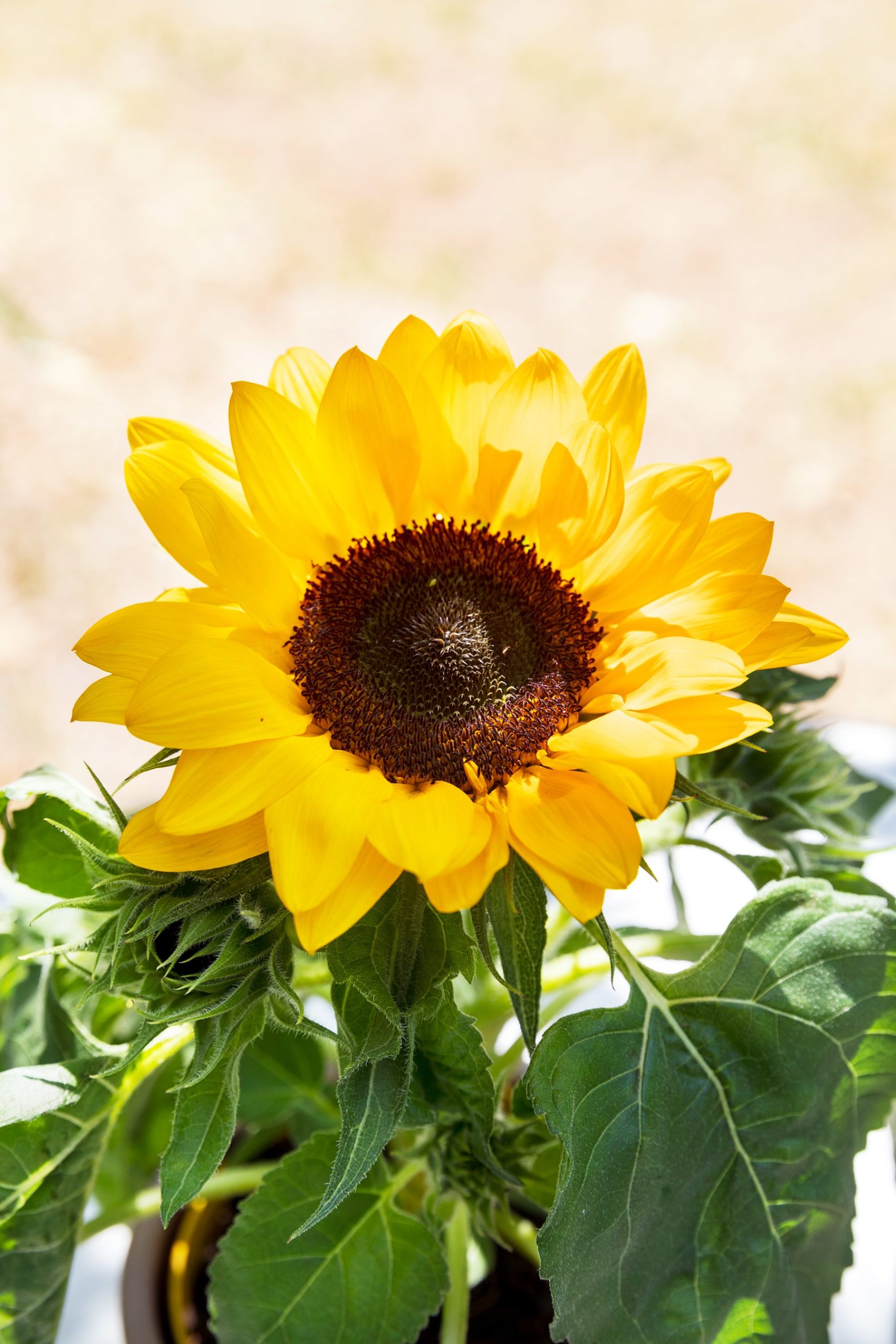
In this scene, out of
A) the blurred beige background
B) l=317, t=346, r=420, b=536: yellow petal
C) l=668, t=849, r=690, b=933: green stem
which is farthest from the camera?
the blurred beige background

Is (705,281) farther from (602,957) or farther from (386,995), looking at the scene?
(386,995)

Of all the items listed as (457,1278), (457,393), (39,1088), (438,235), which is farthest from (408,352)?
(438,235)

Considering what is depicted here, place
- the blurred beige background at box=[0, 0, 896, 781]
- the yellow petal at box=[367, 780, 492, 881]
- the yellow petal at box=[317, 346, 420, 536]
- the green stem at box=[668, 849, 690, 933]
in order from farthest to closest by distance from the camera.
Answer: the blurred beige background at box=[0, 0, 896, 781] < the green stem at box=[668, 849, 690, 933] < the yellow petal at box=[317, 346, 420, 536] < the yellow petal at box=[367, 780, 492, 881]

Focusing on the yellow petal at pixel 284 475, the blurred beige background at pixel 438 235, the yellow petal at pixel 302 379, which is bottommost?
the yellow petal at pixel 284 475

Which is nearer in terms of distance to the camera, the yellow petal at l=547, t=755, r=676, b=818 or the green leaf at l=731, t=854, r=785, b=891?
the yellow petal at l=547, t=755, r=676, b=818

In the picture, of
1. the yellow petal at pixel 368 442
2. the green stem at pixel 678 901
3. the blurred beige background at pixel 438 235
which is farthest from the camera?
the blurred beige background at pixel 438 235

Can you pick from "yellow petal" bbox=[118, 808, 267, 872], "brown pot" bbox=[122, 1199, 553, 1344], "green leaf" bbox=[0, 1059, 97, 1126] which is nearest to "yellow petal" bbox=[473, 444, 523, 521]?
"yellow petal" bbox=[118, 808, 267, 872]

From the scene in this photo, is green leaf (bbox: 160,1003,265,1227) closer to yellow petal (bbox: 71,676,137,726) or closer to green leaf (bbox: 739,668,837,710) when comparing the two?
yellow petal (bbox: 71,676,137,726)

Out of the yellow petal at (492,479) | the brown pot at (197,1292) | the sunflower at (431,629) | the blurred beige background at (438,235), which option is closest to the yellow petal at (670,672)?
the sunflower at (431,629)

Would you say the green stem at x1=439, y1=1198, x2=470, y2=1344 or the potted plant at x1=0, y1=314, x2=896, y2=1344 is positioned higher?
the potted plant at x1=0, y1=314, x2=896, y2=1344

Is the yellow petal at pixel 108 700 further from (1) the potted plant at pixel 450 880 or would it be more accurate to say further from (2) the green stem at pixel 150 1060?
(2) the green stem at pixel 150 1060
